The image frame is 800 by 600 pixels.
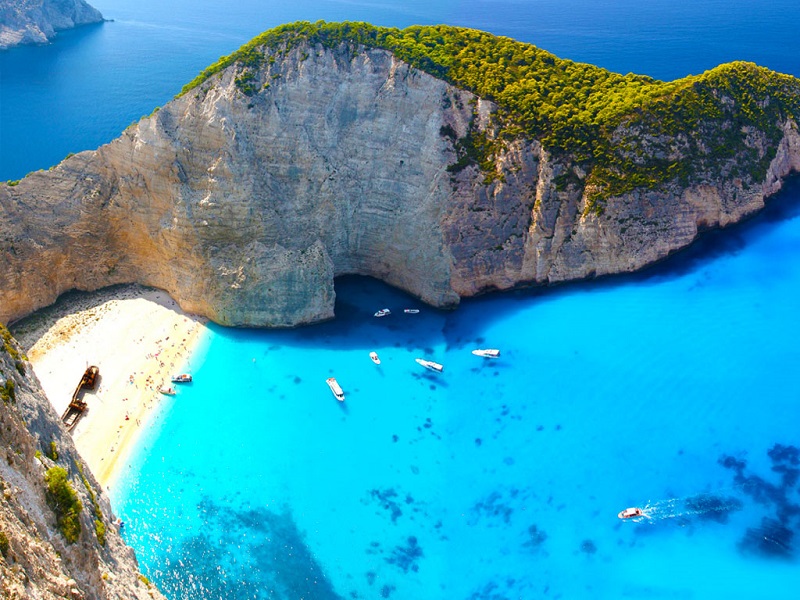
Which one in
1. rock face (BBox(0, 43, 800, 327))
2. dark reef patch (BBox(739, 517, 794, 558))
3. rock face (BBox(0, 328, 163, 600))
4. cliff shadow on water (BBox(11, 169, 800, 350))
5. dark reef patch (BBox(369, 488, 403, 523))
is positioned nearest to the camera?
rock face (BBox(0, 328, 163, 600))

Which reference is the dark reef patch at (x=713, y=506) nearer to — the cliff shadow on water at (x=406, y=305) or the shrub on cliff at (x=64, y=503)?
the cliff shadow on water at (x=406, y=305)

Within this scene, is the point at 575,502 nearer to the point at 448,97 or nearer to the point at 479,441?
the point at 479,441

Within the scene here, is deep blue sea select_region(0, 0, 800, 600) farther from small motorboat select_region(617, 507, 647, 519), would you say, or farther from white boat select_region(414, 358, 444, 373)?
white boat select_region(414, 358, 444, 373)

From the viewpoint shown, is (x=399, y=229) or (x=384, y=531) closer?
(x=384, y=531)

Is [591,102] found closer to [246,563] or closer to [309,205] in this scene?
[309,205]

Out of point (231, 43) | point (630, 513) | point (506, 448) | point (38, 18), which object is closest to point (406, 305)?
point (506, 448)

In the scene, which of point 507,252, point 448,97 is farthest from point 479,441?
point 448,97

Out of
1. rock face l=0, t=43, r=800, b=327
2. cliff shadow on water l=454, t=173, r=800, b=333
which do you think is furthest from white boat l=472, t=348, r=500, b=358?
rock face l=0, t=43, r=800, b=327
